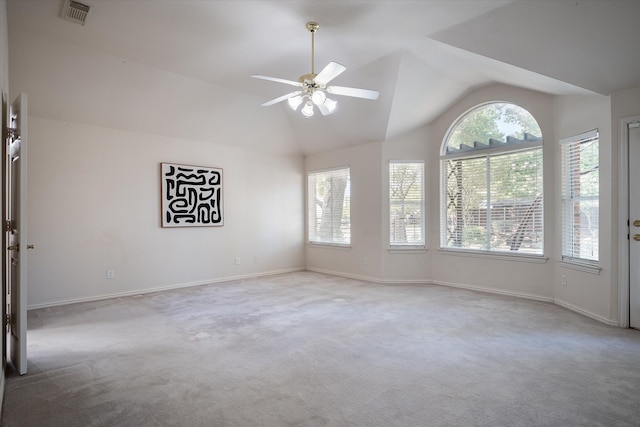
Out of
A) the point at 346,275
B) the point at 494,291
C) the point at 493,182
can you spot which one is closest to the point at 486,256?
the point at 494,291

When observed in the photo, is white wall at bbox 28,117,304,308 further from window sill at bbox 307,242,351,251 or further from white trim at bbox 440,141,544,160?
white trim at bbox 440,141,544,160

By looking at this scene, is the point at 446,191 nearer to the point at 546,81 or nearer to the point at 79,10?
the point at 546,81

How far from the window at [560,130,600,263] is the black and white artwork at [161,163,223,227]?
16.6 ft

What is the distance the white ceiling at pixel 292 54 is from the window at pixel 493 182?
0.57m

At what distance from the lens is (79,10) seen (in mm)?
3227

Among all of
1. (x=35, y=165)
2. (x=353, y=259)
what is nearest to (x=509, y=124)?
(x=353, y=259)

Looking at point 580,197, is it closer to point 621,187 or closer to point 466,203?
point 621,187

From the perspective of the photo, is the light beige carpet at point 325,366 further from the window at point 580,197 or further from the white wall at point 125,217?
the window at point 580,197

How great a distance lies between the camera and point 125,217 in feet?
16.7

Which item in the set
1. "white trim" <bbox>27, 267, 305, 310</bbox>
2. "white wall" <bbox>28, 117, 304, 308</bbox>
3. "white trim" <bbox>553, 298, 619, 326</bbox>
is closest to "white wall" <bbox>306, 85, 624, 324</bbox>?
"white trim" <bbox>553, 298, 619, 326</bbox>

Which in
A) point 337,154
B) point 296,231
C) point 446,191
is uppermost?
point 337,154

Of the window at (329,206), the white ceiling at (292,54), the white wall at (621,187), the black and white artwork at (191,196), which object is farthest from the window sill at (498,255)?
the black and white artwork at (191,196)

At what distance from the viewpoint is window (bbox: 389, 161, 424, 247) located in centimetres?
591

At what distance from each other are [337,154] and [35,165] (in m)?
4.53
